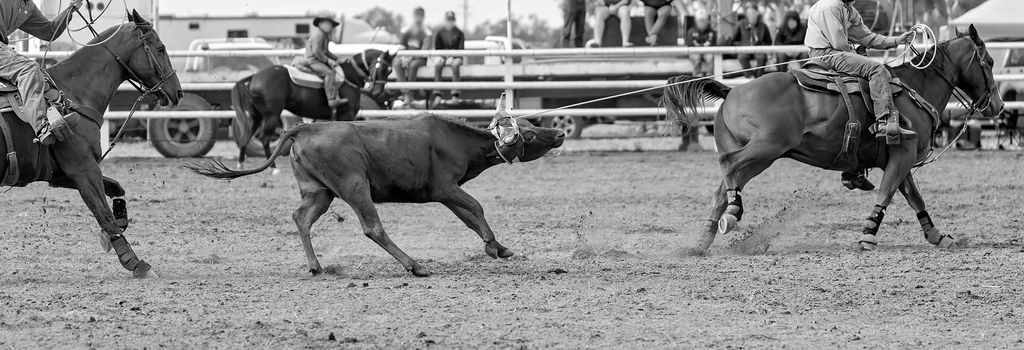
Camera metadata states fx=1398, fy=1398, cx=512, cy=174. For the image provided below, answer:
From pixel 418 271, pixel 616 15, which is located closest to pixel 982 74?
pixel 418 271

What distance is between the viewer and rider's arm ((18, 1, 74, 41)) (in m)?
8.42

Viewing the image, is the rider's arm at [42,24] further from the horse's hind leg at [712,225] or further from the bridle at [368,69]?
the bridle at [368,69]

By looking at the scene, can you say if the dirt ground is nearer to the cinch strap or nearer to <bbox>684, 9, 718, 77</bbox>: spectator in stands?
the cinch strap

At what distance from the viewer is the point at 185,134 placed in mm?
19219

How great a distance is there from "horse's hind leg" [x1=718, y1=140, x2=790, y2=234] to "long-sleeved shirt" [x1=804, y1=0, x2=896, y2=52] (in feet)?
3.39

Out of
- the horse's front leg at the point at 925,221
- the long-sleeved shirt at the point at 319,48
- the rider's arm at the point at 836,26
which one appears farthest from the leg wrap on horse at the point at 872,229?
the long-sleeved shirt at the point at 319,48

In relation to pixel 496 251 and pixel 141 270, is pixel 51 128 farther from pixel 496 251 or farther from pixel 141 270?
pixel 496 251

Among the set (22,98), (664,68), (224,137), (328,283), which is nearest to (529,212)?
(328,283)

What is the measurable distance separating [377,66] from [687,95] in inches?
297

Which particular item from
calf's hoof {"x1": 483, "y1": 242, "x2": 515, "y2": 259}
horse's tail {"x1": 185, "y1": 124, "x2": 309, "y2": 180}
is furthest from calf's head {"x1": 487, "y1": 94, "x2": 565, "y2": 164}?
horse's tail {"x1": 185, "y1": 124, "x2": 309, "y2": 180}

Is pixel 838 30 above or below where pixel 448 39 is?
above

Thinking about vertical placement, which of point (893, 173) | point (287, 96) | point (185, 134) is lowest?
point (185, 134)

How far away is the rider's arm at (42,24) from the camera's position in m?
8.42

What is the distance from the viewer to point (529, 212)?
12266 mm
